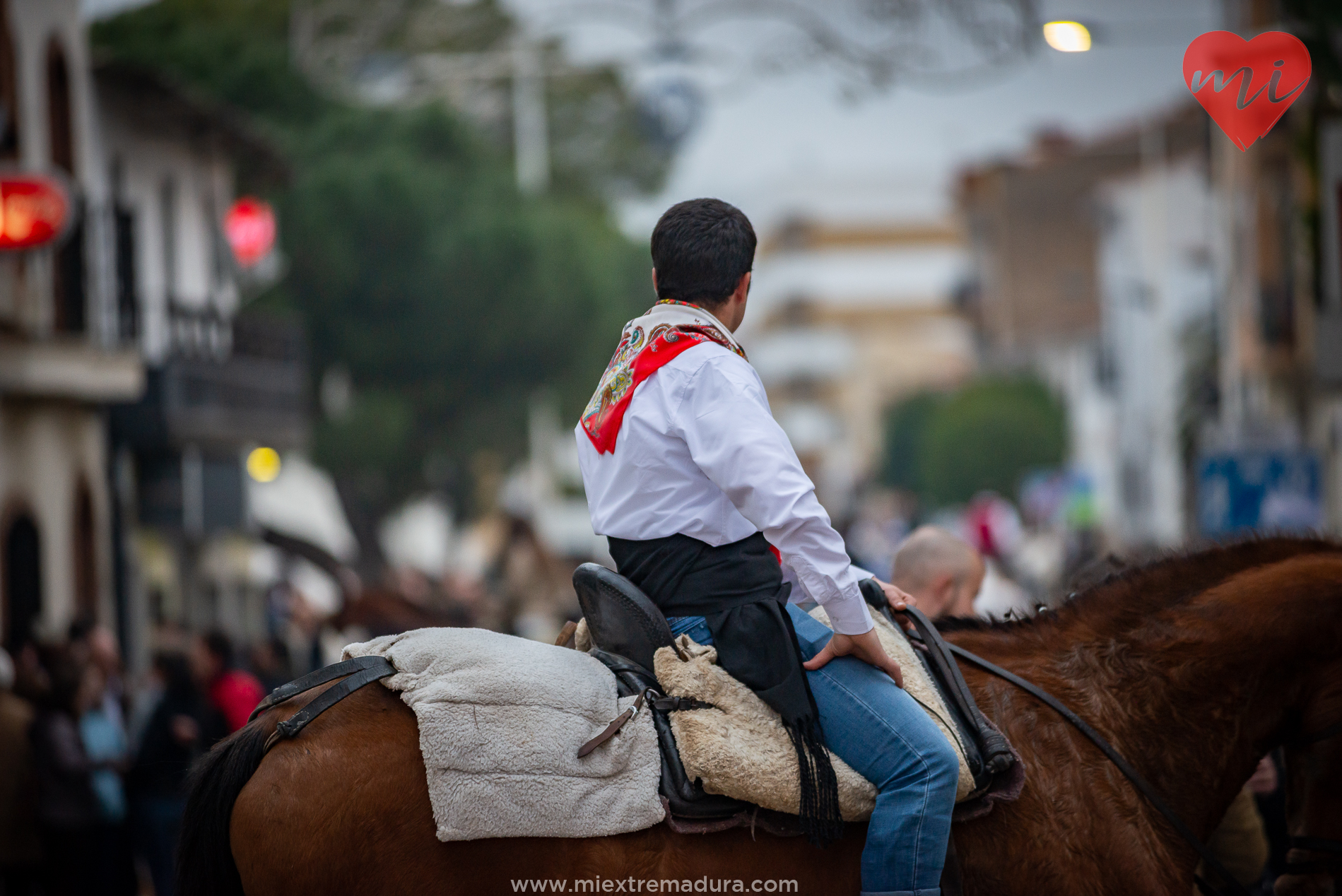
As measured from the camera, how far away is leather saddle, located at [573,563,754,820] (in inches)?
152

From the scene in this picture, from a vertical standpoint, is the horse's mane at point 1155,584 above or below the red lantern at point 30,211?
below

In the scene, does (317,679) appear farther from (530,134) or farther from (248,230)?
(530,134)

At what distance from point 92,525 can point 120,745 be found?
33.4 ft

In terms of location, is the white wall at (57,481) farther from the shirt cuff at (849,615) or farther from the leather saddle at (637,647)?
the shirt cuff at (849,615)

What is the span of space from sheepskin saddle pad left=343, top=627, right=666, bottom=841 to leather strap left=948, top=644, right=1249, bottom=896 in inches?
40.7

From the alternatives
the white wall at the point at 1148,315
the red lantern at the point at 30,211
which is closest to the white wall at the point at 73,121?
the red lantern at the point at 30,211

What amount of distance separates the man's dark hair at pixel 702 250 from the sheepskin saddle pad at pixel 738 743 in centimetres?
91

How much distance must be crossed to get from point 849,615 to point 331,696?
4.18 ft

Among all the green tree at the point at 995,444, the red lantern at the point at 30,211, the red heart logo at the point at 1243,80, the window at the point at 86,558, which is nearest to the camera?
the red heart logo at the point at 1243,80

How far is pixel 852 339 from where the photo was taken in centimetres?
9731

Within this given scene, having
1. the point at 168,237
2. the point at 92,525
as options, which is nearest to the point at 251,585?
the point at 168,237

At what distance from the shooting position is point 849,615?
12.8ft

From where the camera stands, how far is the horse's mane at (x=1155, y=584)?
14.8 feet

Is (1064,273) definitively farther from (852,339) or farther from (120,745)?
(120,745)
